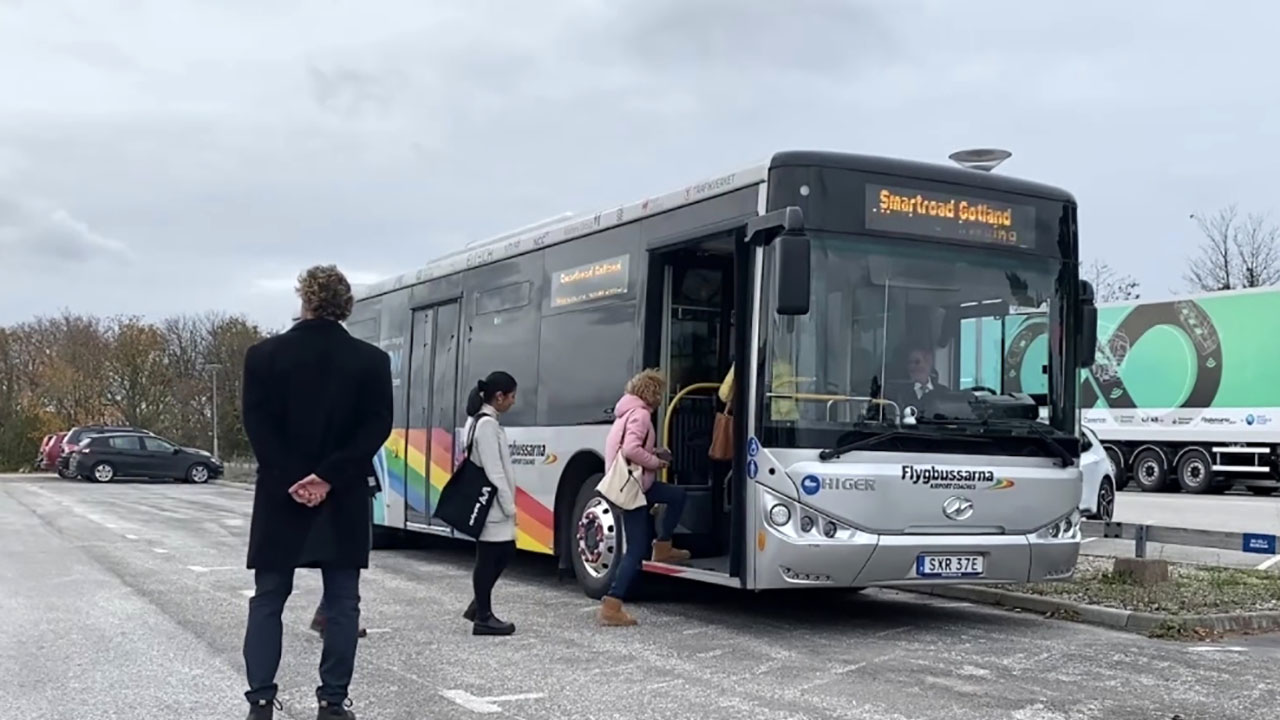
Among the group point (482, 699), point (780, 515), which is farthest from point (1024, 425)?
point (482, 699)

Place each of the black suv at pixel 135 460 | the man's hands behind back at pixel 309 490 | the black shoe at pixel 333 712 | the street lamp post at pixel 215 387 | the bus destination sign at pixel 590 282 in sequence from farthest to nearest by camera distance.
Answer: the street lamp post at pixel 215 387 → the black suv at pixel 135 460 → the bus destination sign at pixel 590 282 → the black shoe at pixel 333 712 → the man's hands behind back at pixel 309 490

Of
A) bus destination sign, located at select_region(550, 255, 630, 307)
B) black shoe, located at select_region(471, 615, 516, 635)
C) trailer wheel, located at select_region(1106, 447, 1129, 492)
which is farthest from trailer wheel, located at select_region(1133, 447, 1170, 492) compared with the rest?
black shoe, located at select_region(471, 615, 516, 635)

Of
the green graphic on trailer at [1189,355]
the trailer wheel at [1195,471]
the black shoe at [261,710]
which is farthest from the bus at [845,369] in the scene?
the trailer wheel at [1195,471]

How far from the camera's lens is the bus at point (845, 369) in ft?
26.9

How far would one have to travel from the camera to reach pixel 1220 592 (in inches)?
407

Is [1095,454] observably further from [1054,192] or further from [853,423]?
[853,423]

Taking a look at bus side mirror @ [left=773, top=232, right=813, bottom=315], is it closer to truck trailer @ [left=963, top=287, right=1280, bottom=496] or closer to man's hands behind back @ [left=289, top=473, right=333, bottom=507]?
man's hands behind back @ [left=289, top=473, right=333, bottom=507]

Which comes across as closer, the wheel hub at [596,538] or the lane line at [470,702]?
the lane line at [470,702]

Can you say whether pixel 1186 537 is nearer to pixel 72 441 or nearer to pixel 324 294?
pixel 324 294

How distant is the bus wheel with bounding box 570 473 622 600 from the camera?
9797mm

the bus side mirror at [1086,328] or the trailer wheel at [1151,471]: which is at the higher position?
the bus side mirror at [1086,328]

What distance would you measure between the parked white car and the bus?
7.49m

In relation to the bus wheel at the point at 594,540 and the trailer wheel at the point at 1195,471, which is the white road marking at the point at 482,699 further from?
the trailer wheel at the point at 1195,471

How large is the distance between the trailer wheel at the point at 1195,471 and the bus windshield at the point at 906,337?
18.5 metres
